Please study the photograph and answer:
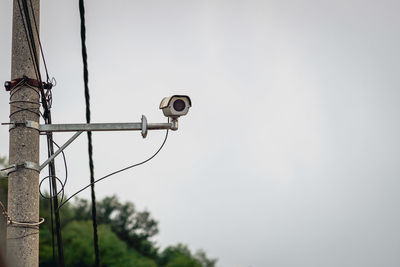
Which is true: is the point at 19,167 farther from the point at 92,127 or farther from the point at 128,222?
the point at 128,222

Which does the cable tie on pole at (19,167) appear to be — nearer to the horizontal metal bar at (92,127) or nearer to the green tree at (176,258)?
the horizontal metal bar at (92,127)

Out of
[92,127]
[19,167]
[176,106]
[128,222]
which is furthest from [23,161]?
[128,222]

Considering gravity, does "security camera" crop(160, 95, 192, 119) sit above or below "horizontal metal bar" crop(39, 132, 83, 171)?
above

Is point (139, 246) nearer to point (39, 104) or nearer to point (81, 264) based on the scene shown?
point (81, 264)

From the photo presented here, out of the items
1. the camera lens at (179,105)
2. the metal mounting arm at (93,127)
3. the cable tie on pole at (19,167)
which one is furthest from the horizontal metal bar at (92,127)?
the cable tie on pole at (19,167)

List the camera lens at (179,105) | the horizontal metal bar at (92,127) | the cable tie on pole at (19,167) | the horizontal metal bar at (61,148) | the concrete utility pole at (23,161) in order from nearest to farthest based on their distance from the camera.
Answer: the concrete utility pole at (23,161) < the cable tie on pole at (19,167) < the horizontal metal bar at (61,148) < the horizontal metal bar at (92,127) < the camera lens at (179,105)

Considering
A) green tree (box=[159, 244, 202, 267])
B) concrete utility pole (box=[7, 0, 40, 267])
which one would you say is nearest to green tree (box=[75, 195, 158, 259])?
green tree (box=[159, 244, 202, 267])

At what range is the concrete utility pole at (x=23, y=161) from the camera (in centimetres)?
615

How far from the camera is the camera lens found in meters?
6.74

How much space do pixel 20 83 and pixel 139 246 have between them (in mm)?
80929

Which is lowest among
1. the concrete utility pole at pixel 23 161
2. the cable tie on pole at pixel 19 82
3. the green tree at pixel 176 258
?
the concrete utility pole at pixel 23 161

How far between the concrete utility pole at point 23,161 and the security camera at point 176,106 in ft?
3.94

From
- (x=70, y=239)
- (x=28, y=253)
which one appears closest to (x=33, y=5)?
(x=28, y=253)

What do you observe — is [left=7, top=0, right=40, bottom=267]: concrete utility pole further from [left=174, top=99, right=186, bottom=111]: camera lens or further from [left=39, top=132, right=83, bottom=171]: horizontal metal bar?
[left=174, top=99, right=186, bottom=111]: camera lens
